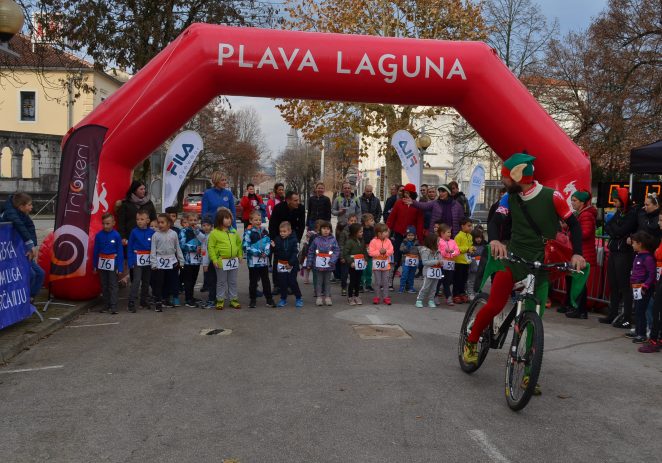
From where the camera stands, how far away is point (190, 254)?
408 inches

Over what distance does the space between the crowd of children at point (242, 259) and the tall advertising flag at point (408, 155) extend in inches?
176

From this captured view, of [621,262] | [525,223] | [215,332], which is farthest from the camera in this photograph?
[621,262]

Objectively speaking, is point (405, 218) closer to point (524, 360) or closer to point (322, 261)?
point (322, 261)

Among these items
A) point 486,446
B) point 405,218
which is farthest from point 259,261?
point 486,446

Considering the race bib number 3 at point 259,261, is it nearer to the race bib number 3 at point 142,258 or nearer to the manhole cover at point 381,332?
the race bib number 3 at point 142,258

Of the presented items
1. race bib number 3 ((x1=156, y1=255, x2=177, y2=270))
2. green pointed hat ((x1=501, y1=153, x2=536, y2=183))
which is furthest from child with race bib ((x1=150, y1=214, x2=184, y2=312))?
green pointed hat ((x1=501, y1=153, x2=536, y2=183))

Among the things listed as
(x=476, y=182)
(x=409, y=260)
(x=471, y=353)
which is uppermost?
(x=476, y=182)

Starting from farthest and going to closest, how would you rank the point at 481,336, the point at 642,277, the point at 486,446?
the point at 642,277 → the point at 481,336 → the point at 486,446

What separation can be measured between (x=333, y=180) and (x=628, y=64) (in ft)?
144

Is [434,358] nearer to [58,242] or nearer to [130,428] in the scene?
[130,428]

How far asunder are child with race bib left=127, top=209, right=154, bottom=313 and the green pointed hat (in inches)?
236

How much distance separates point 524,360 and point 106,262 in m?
6.40

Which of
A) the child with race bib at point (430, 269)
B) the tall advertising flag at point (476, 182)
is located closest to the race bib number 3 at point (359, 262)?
the child with race bib at point (430, 269)

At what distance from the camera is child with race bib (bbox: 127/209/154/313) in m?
9.80
